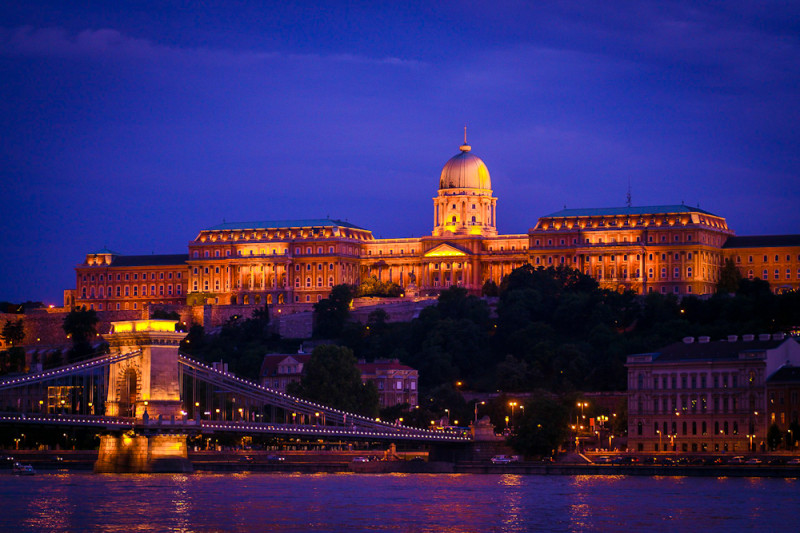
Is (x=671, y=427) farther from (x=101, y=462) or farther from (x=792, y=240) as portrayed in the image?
(x=792, y=240)

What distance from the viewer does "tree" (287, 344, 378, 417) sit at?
11631 cm

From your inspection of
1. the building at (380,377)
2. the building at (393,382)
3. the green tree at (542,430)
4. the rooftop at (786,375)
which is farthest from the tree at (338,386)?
the rooftop at (786,375)

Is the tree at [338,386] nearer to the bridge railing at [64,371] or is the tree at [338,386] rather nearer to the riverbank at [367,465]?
the riverbank at [367,465]

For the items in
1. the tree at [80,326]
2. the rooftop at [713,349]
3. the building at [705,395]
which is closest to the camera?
the building at [705,395]

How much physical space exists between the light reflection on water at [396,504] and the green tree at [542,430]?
6.52 meters

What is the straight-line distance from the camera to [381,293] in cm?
17362

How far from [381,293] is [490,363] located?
3284 cm

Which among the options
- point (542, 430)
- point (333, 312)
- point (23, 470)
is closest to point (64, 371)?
point (23, 470)

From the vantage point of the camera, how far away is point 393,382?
131750 millimetres

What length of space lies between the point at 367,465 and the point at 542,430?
31.8 feet

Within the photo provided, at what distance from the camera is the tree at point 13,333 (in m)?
173

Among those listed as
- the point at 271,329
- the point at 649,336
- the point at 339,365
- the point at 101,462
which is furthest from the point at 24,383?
the point at 271,329

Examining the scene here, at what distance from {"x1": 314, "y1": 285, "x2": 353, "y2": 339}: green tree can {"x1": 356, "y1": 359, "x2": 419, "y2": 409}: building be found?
26.2 metres

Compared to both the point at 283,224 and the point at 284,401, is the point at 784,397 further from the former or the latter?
the point at 283,224
